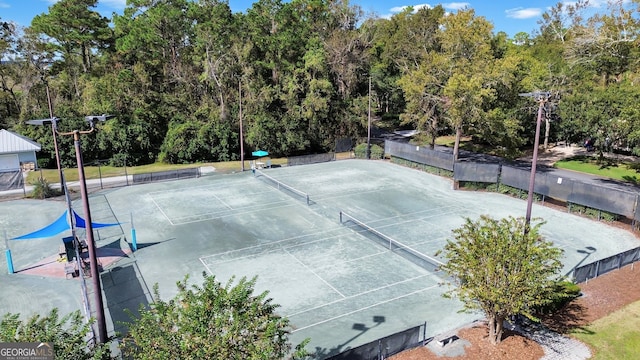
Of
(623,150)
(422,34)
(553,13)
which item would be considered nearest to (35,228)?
(422,34)

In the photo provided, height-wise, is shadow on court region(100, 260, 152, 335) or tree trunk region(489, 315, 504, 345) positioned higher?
tree trunk region(489, 315, 504, 345)

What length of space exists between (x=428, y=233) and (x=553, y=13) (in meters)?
88.5

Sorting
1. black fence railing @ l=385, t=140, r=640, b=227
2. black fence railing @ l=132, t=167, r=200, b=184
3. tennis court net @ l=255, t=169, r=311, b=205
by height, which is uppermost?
black fence railing @ l=385, t=140, r=640, b=227

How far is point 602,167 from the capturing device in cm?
4122

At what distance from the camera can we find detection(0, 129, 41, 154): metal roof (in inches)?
1607

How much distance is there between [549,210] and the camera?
28469mm

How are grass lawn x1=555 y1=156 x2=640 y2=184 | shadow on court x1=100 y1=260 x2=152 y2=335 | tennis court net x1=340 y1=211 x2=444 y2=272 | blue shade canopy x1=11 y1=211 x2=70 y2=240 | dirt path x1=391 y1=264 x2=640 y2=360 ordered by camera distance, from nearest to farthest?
1. dirt path x1=391 y1=264 x2=640 y2=360
2. shadow on court x1=100 y1=260 x2=152 y2=335
3. tennis court net x1=340 y1=211 x2=444 y2=272
4. blue shade canopy x1=11 y1=211 x2=70 y2=240
5. grass lawn x1=555 y1=156 x2=640 y2=184

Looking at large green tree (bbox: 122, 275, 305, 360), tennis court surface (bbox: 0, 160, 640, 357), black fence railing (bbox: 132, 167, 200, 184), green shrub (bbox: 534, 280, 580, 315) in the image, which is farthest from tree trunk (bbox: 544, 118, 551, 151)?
large green tree (bbox: 122, 275, 305, 360)

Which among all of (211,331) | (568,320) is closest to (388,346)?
(211,331)

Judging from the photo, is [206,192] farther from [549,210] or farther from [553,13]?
[553,13]

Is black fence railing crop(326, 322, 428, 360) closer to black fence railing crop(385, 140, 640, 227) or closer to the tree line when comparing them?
black fence railing crop(385, 140, 640, 227)

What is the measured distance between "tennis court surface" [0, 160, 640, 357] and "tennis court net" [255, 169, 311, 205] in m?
0.15

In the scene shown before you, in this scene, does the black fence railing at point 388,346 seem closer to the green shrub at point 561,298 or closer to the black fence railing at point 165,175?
the green shrub at point 561,298

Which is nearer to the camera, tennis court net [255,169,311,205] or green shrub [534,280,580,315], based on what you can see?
green shrub [534,280,580,315]
